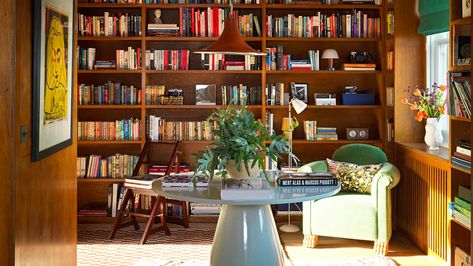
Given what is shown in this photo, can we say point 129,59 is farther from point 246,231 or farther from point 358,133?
point 246,231

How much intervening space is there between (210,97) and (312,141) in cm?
110

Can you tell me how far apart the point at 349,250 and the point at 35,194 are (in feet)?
9.60

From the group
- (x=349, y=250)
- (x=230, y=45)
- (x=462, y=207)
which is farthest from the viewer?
(x=349, y=250)

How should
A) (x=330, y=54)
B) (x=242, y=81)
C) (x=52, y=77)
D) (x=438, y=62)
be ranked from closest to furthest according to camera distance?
1. (x=52, y=77)
2. (x=438, y=62)
3. (x=330, y=54)
4. (x=242, y=81)

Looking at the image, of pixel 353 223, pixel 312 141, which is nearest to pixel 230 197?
pixel 353 223

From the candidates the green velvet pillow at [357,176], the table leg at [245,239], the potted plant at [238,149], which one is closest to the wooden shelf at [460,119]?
the green velvet pillow at [357,176]

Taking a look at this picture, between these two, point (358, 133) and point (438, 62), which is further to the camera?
point (358, 133)

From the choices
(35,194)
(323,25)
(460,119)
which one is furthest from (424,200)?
(35,194)

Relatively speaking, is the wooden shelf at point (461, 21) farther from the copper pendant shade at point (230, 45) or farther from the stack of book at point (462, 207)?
the copper pendant shade at point (230, 45)

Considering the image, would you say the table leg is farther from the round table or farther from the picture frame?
the picture frame

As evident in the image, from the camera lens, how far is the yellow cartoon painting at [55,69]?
2965 mm

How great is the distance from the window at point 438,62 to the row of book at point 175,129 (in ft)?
7.00

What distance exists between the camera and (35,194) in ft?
9.27

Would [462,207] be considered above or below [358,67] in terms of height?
below
